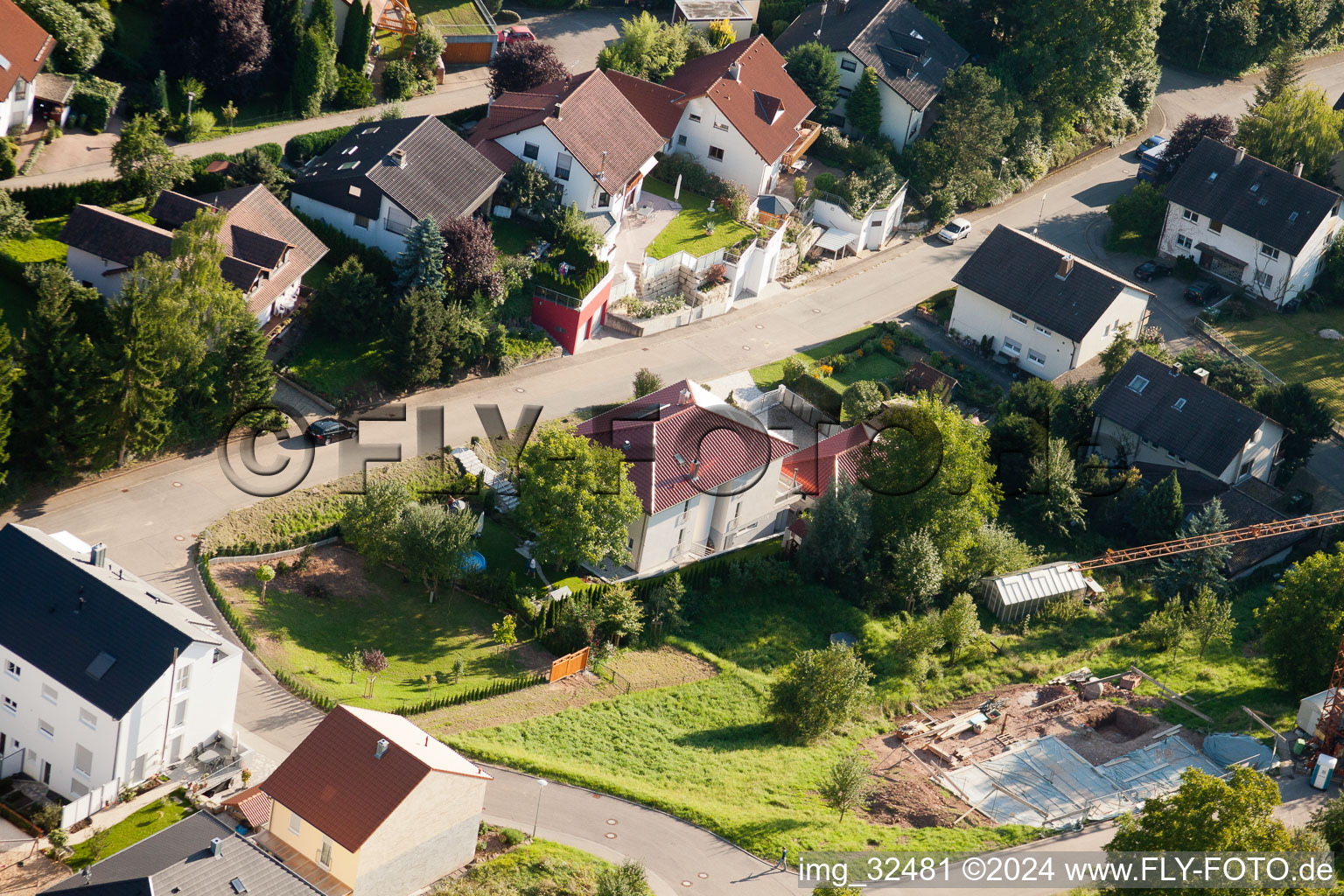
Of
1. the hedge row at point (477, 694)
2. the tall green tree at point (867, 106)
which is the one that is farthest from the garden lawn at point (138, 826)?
the tall green tree at point (867, 106)

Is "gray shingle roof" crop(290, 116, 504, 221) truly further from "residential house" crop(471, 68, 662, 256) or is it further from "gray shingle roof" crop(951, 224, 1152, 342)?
"gray shingle roof" crop(951, 224, 1152, 342)

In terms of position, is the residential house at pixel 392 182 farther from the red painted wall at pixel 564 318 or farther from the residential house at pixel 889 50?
the residential house at pixel 889 50

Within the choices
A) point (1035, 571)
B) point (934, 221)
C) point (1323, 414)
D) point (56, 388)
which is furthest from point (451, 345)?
point (1323, 414)

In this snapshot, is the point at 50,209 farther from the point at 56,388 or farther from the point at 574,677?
the point at 574,677

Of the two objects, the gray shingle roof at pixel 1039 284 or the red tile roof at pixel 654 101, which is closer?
the gray shingle roof at pixel 1039 284

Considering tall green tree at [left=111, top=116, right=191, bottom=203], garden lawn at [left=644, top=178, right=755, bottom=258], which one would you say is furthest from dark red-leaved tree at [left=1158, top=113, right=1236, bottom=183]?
tall green tree at [left=111, top=116, right=191, bottom=203]
